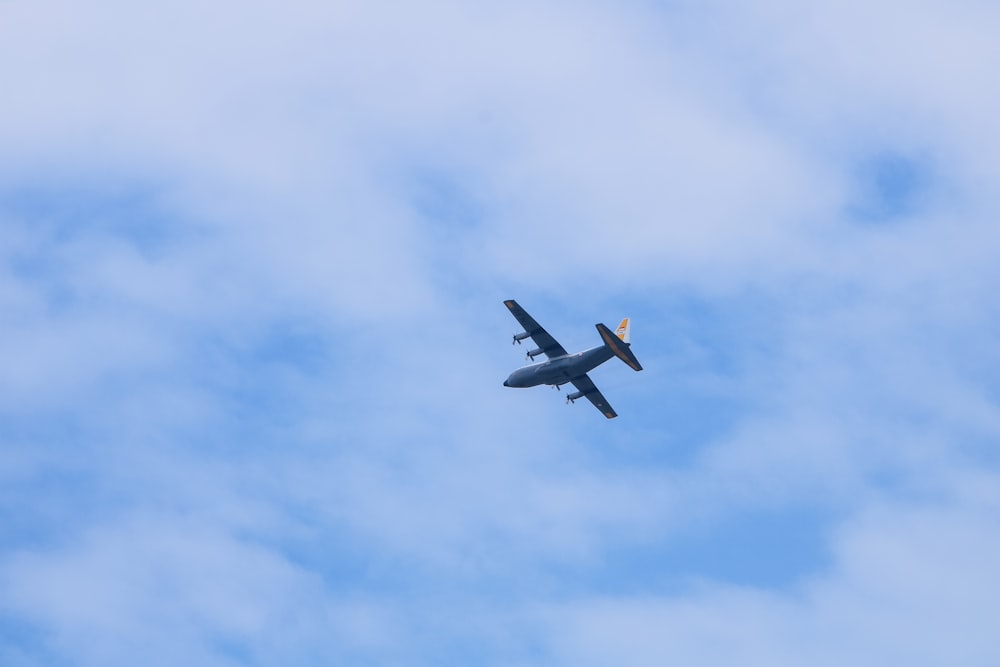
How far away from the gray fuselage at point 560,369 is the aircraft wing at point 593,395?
2.58 metres

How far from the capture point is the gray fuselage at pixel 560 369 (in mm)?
172375

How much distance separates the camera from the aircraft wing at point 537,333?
173m

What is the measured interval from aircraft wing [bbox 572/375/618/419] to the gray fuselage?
8.46 ft

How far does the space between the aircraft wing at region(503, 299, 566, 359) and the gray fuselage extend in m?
0.78

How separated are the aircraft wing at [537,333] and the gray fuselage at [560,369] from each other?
775 mm

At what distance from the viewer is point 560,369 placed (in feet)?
577

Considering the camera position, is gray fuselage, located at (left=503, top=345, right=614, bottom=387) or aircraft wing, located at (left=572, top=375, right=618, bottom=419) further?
aircraft wing, located at (left=572, top=375, right=618, bottom=419)

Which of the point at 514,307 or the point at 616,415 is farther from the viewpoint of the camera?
the point at 616,415

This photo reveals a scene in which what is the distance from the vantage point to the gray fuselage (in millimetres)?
172375

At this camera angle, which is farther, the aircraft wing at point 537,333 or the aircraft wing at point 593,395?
the aircraft wing at point 593,395

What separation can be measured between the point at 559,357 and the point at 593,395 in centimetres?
927

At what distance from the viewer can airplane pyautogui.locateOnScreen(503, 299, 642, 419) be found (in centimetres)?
16938

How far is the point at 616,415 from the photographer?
18550cm

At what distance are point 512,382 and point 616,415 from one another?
12.5 metres
